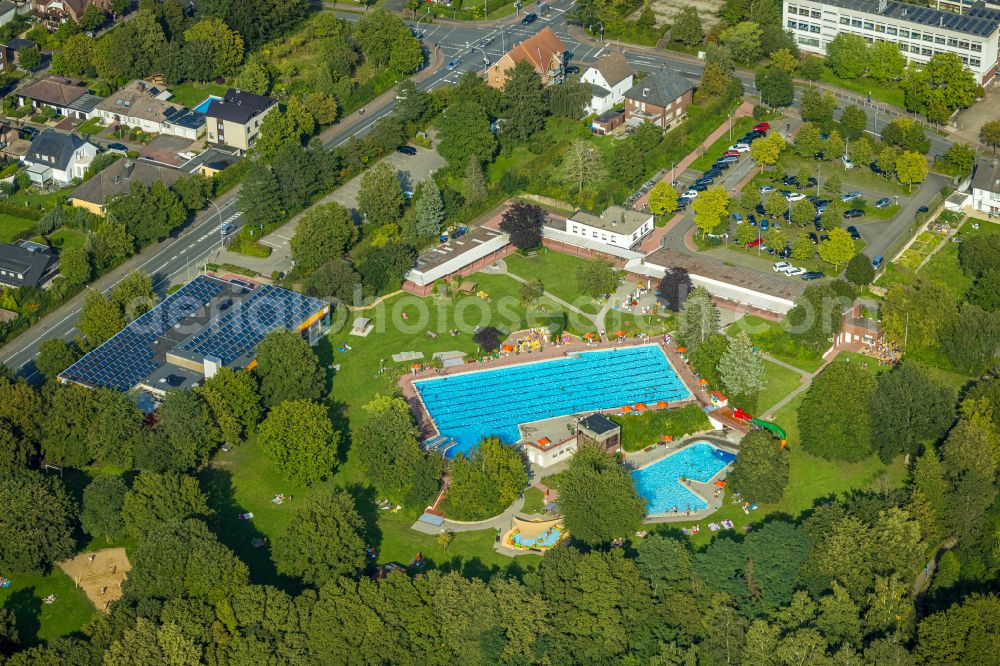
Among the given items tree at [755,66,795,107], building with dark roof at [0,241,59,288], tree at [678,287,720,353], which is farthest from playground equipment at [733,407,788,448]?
building with dark roof at [0,241,59,288]

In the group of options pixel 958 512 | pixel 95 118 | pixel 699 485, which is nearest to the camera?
pixel 958 512

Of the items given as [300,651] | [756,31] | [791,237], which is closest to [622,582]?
[300,651]

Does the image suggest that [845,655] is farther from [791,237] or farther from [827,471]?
[791,237]

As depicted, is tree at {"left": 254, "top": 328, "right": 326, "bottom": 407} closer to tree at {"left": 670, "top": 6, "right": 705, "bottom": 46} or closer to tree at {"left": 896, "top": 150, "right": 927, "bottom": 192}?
tree at {"left": 896, "top": 150, "right": 927, "bottom": 192}

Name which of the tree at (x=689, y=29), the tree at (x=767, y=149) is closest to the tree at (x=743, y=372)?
the tree at (x=767, y=149)

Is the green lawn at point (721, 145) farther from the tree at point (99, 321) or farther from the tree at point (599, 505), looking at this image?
the tree at point (99, 321)

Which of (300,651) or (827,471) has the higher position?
(300,651)
